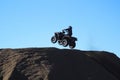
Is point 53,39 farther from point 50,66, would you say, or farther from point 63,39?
point 50,66

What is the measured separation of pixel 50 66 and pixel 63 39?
12.2 metres

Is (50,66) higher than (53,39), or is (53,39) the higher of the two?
(53,39)

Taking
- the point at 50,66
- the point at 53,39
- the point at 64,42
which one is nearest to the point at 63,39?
the point at 64,42

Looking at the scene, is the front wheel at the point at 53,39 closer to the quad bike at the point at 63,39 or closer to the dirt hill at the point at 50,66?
the quad bike at the point at 63,39

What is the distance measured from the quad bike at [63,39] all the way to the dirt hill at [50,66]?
550cm

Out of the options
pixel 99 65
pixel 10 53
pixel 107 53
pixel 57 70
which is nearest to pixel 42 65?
pixel 57 70

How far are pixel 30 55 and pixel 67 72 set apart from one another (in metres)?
3.75

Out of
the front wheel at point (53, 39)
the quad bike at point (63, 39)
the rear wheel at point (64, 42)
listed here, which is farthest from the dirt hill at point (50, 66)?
the front wheel at point (53, 39)

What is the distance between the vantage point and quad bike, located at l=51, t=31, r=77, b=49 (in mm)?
47094

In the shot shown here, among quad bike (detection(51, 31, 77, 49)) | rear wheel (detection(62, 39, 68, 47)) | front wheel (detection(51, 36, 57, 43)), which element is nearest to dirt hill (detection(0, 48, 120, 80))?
quad bike (detection(51, 31, 77, 49))

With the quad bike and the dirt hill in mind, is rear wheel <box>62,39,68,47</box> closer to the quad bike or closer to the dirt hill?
→ the quad bike

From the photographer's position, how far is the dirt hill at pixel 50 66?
34.8 m

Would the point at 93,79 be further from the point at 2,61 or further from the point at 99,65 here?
the point at 2,61

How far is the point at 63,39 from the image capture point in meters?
47.9
